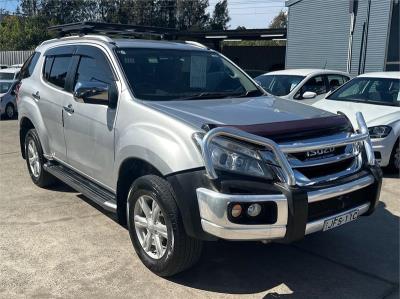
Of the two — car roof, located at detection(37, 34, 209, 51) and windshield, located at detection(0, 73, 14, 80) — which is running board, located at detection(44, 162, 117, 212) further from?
windshield, located at detection(0, 73, 14, 80)

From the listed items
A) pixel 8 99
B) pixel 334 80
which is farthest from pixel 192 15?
pixel 334 80

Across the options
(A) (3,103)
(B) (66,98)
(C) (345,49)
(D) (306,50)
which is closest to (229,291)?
(B) (66,98)

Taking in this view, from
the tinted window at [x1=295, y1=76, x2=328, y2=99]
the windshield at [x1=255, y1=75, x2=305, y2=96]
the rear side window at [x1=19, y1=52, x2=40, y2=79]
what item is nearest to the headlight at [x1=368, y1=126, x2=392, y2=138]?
the tinted window at [x1=295, y1=76, x2=328, y2=99]

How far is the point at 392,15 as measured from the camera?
15.9 meters

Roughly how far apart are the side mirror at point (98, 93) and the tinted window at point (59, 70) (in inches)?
42.9

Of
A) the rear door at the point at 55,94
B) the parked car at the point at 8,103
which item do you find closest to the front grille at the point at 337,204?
the rear door at the point at 55,94

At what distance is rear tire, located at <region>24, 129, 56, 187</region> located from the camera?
6.09m

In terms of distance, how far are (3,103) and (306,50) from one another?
1139cm

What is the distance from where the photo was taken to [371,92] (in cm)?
852

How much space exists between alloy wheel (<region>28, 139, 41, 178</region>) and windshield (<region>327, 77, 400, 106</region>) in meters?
5.38

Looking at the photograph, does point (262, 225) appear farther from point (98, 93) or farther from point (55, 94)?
point (55, 94)

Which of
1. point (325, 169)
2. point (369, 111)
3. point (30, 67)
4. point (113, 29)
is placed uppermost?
point (113, 29)

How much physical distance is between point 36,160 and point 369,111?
5.19m

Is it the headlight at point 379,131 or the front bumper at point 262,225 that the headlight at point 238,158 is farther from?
the headlight at point 379,131
